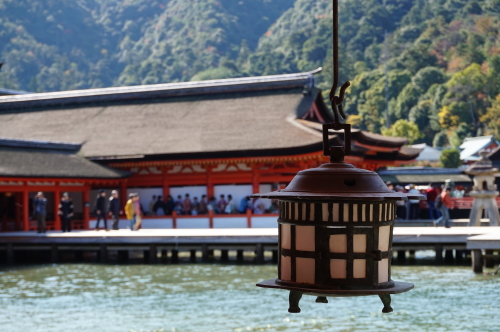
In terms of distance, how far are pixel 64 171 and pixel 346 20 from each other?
92304mm

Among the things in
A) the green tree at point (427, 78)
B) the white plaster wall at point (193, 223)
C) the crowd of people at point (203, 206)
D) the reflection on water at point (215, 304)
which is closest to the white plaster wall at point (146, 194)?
the crowd of people at point (203, 206)

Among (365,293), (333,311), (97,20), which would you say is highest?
(97,20)

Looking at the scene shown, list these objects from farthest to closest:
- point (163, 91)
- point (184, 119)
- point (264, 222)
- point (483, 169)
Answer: point (163, 91) → point (184, 119) → point (264, 222) → point (483, 169)

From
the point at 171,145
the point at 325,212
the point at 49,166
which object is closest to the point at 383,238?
the point at 325,212

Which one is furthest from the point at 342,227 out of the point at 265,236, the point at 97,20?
the point at 97,20

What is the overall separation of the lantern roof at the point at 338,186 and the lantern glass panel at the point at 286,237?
0.71 ft

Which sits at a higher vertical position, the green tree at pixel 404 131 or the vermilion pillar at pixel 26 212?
the green tree at pixel 404 131

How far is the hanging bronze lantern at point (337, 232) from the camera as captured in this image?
4.43 meters

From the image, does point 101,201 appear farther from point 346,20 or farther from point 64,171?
point 346,20

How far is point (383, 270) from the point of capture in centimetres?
458

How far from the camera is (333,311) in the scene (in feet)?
48.5

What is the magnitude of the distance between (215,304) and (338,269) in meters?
11.1

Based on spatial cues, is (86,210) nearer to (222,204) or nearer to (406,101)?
(222,204)

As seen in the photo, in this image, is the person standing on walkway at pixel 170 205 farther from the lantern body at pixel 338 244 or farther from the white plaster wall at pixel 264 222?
the lantern body at pixel 338 244
